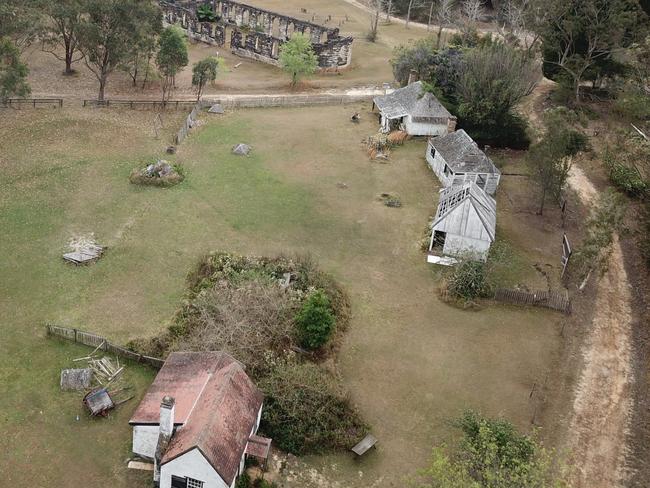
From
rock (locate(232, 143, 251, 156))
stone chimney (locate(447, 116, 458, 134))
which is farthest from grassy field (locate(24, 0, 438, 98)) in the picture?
stone chimney (locate(447, 116, 458, 134))

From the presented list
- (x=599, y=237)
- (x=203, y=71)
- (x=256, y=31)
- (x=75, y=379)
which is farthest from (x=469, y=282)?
(x=256, y=31)

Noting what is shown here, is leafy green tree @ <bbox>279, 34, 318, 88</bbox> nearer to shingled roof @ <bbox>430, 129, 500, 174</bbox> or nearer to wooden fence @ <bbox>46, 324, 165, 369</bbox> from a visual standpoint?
shingled roof @ <bbox>430, 129, 500, 174</bbox>

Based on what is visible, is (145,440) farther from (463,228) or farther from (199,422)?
(463,228)

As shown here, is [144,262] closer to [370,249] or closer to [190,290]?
[190,290]

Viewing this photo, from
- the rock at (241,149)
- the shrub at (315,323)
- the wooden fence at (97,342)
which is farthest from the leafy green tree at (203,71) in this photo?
the shrub at (315,323)

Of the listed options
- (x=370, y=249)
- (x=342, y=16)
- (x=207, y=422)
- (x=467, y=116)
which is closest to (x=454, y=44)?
(x=467, y=116)
